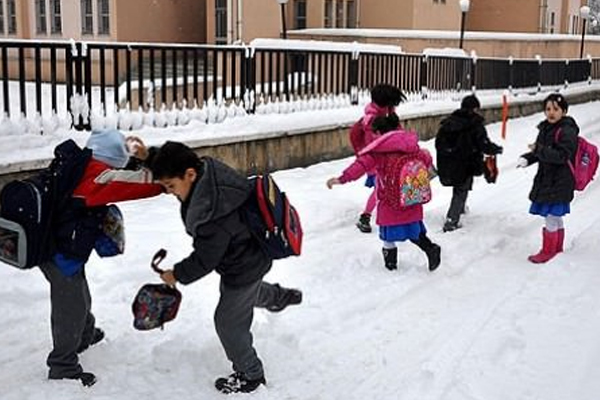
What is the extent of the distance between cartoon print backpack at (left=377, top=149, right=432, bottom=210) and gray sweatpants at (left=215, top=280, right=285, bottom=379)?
8.16 ft

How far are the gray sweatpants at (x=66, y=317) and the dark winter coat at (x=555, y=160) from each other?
439 cm

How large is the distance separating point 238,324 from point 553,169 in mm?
4031

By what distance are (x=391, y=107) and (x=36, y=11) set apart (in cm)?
2335

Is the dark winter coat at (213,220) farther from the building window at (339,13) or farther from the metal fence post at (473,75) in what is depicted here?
the building window at (339,13)

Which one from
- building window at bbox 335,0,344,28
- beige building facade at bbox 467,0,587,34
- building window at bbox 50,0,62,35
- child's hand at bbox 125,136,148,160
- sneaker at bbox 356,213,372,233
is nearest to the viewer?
child's hand at bbox 125,136,148,160

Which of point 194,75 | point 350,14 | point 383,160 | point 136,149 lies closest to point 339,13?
point 350,14

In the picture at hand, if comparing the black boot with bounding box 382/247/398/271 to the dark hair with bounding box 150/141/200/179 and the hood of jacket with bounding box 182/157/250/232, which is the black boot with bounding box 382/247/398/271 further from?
the dark hair with bounding box 150/141/200/179

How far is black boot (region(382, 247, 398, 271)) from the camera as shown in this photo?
22.4 feet

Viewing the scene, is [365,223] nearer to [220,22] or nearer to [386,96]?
[386,96]

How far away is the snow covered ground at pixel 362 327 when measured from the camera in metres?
4.53

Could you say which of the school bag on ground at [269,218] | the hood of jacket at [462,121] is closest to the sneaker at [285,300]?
the school bag on ground at [269,218]

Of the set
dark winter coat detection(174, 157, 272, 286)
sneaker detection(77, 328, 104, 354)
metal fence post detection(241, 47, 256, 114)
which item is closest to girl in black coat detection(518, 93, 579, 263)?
dark winter coat detection(174, 157, 272, 286)

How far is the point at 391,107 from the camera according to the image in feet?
25.7

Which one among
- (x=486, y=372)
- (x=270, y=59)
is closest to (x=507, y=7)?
(x=270, y=59)
